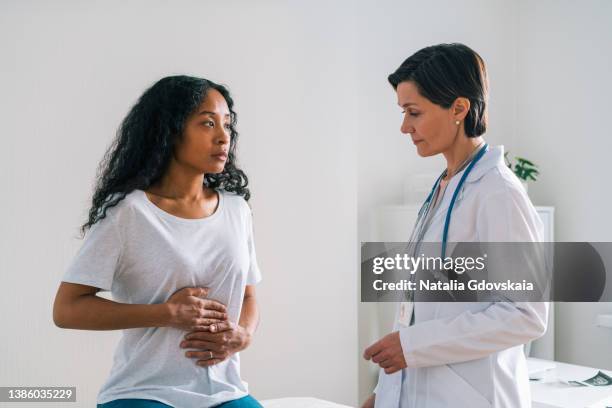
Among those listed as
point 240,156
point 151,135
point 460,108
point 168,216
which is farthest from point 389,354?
point 240,156

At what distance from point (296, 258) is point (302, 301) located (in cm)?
22

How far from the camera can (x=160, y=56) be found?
268 centimetres

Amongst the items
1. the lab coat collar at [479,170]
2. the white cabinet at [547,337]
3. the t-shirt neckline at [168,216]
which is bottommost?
the white cabinet at [547,337]

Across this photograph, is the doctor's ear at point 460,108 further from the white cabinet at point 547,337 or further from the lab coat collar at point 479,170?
the white cabinet at point 547,337

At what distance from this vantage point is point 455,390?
1.36 metres

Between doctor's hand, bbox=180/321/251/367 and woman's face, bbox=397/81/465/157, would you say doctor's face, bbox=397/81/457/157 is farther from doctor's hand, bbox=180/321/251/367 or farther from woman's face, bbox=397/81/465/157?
doctor's hand, bbox=180/321/251/367

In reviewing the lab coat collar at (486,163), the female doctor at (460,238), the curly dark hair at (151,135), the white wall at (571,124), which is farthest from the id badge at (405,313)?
the white wall at (571,124)

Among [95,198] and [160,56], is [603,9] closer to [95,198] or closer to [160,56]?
[160,56]

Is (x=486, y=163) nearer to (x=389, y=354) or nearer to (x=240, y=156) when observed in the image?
(x=389, y=354)

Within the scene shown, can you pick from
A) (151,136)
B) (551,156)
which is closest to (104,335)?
(151,136)

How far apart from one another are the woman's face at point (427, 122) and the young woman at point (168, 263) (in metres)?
0.55

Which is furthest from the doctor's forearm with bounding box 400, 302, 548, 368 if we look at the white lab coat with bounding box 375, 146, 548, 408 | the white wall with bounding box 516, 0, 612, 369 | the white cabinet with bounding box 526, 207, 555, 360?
the white wall with bounding box 516, 0, 612, 369

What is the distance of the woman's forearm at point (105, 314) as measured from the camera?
1568 mm

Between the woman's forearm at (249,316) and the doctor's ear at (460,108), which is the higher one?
the doctor's ear at (460,108)
